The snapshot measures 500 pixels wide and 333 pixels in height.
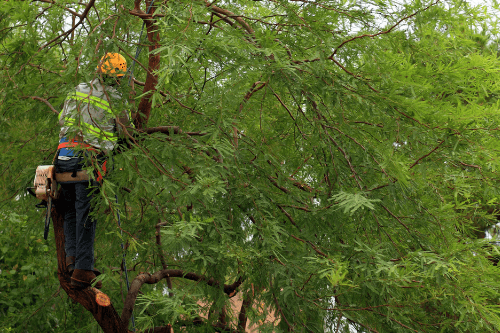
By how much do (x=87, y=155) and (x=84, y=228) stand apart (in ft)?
2.38

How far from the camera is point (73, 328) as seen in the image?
533cm

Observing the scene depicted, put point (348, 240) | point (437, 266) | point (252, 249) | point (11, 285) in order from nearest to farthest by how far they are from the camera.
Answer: point (437, 266) < point (252, 249) < point (348, 240) < point (11, 285)

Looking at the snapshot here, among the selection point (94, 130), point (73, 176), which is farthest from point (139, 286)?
point (94, 130)

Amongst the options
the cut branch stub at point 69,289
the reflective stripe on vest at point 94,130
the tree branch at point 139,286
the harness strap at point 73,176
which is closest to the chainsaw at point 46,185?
the harness strap at point 73,176

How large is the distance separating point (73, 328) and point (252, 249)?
11.0 feet

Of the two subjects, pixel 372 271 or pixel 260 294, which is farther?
pixel 260 294

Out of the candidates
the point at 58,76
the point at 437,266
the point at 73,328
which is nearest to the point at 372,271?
the point at 437,266

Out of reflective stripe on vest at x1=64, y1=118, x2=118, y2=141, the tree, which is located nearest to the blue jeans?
the tree

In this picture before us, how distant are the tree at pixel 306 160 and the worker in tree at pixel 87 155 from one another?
11cm

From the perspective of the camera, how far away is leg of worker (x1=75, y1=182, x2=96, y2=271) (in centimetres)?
330

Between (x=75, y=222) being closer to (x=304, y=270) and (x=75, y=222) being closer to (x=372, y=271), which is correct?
(x=304, y=270)

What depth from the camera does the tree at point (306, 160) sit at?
9.13 ft

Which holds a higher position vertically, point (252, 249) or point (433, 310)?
point (252, 249)

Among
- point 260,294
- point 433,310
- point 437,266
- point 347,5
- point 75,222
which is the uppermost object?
point 347,5
